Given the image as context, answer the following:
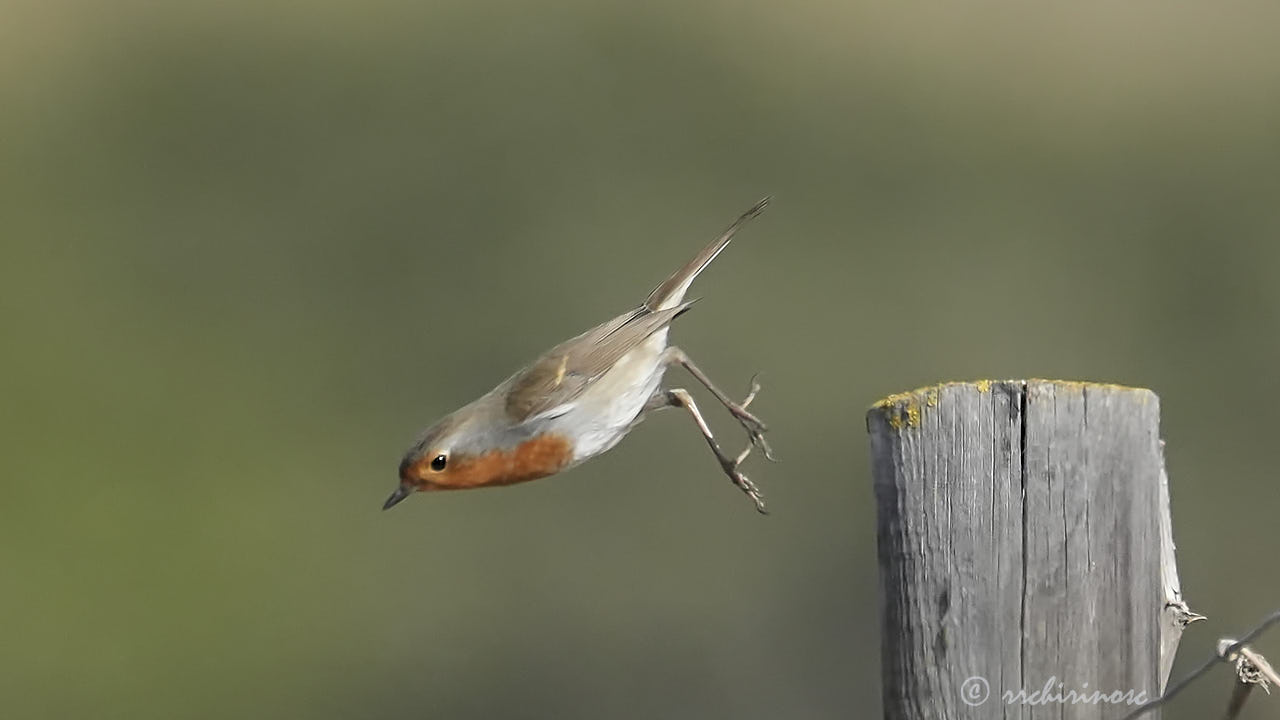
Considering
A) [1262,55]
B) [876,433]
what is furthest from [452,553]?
[876,433]

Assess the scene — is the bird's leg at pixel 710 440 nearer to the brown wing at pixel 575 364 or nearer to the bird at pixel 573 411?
the bird at pixel 573 411

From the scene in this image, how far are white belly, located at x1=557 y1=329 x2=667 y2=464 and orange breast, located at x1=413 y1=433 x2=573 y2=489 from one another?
81mm

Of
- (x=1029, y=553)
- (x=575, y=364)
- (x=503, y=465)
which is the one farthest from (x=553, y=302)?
(x=1029, y=553)

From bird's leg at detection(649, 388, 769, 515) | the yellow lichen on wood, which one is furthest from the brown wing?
the yellow lichen on wood

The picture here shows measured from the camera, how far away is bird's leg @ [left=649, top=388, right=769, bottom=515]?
502 centimetres

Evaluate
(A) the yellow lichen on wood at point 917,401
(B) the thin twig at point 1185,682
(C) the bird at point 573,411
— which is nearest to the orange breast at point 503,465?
(C) the bird at point 573,411

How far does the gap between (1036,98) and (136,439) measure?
791cm

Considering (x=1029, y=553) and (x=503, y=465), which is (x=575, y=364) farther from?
(x=1029, y=553)

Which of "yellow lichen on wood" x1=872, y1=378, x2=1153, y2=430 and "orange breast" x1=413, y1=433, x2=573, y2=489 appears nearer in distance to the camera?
"yellow lichen on wood" x1=872, y1=378, x2=1153, y2=430

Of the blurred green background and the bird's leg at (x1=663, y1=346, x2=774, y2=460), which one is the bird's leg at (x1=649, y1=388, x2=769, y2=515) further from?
the blurred green background

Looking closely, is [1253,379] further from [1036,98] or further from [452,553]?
[452,553]

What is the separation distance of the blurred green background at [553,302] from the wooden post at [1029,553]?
20.8 ft

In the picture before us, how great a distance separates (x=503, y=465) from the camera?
4.93 m

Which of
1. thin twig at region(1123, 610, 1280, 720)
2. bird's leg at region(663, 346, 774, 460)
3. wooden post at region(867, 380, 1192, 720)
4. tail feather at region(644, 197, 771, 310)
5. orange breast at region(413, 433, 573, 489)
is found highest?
tail feather at region(644, 197, 771, 310)
